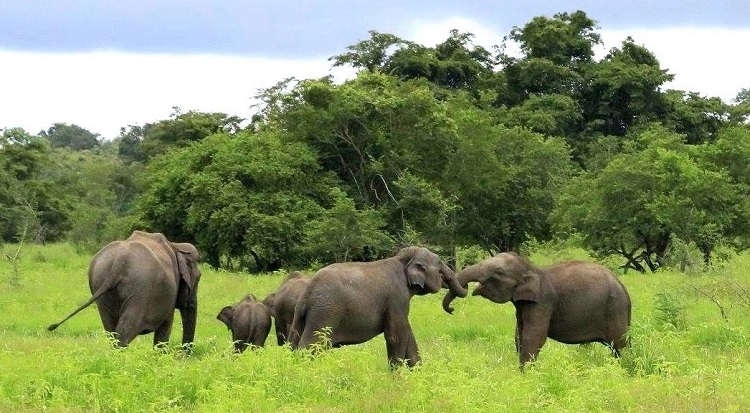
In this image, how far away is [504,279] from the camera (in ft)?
38.1

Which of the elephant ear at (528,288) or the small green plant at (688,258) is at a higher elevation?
the elephant ear at (528,288)

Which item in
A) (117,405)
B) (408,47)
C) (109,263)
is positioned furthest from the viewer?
(408,47)

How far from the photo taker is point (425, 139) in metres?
31.8

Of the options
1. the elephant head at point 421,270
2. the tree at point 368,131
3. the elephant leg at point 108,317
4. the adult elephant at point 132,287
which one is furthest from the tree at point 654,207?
the elephant leg at point 108,317

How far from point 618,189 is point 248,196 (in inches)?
386

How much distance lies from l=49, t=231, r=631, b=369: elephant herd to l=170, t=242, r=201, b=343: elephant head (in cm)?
32

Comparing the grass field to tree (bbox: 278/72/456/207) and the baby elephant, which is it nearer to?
the baby elephant

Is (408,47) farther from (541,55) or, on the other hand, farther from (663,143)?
(663,143)

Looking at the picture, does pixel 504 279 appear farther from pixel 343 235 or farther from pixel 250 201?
pixel 250 201

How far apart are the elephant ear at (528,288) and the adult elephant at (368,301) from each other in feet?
2.47

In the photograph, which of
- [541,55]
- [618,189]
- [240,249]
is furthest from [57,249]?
[541,55]

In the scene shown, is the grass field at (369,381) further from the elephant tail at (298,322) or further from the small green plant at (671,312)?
the small green plant at (671,312)

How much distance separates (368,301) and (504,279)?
5.34 ft

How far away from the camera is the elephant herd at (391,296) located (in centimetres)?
1074
